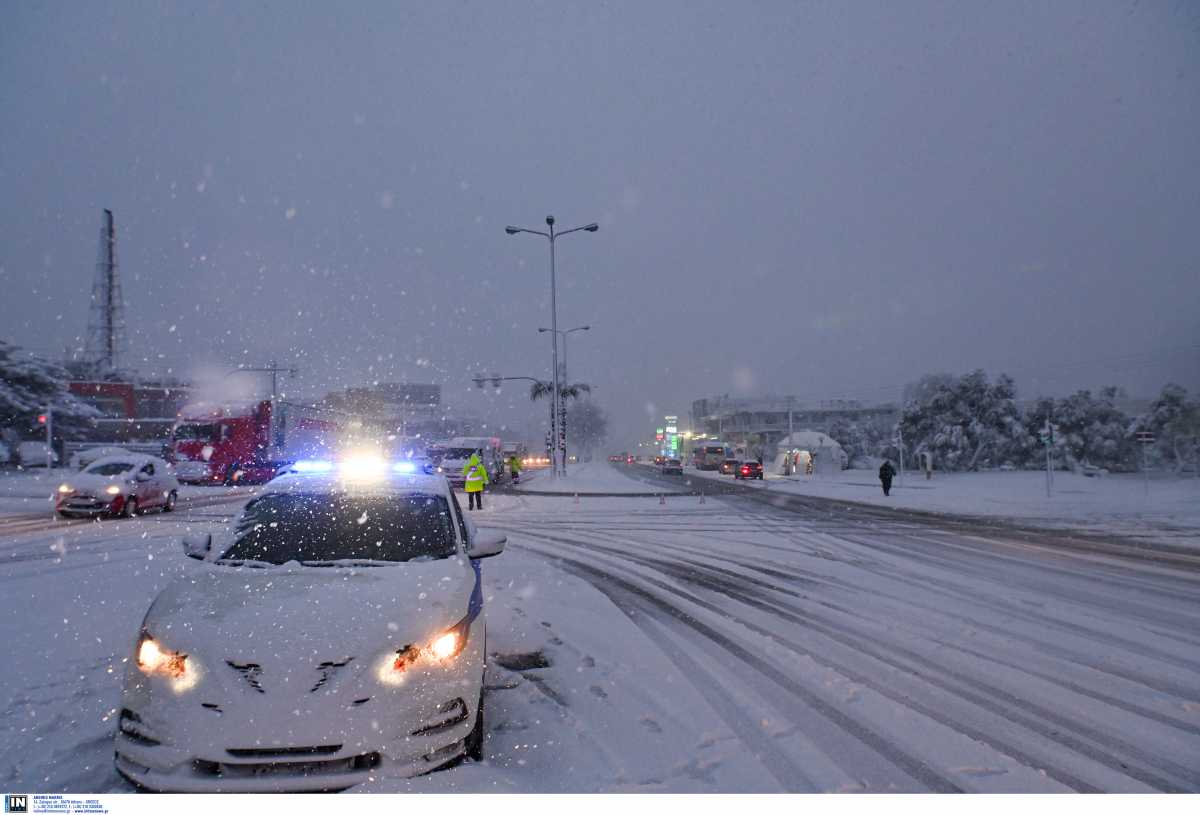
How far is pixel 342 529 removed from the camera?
4906 millimetres

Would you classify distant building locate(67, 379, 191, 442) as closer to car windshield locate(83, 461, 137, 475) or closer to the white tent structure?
car windshield locate(83, 461, 137, 475)

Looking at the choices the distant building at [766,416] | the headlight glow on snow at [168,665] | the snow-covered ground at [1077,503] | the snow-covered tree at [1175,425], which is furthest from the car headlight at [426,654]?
the distant building at [766,416]

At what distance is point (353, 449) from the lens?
41469 mm

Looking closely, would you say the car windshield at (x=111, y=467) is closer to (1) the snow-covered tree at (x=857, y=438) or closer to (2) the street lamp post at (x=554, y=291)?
(2) the street lamp post at (x=554, y=291)

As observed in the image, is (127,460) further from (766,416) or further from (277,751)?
(766,416)

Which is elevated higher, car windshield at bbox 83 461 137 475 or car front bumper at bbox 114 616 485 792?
car windshield at bbox 83 461 137 475

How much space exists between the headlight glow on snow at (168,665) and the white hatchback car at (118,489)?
1768 centimetres

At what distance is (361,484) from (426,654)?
7.55 ft

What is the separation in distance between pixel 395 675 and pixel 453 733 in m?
0.43

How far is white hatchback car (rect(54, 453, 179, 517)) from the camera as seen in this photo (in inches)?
696

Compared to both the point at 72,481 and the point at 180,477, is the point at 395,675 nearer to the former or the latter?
the point at 72,481

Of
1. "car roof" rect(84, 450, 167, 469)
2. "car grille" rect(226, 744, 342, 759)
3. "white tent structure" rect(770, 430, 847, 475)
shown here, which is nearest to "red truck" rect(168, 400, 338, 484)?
"car roof" rect(84, 450, 167, 469)

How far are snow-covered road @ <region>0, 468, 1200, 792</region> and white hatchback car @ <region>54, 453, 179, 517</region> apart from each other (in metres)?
7.27
